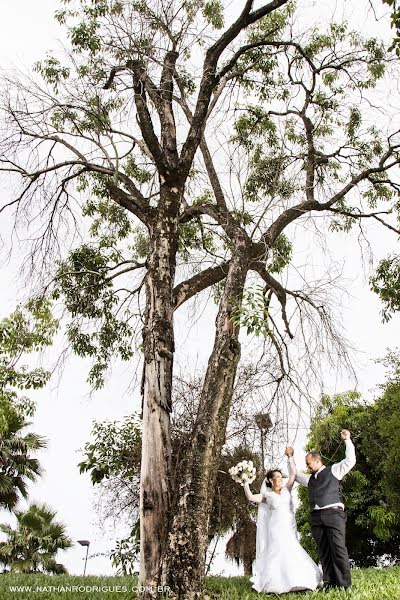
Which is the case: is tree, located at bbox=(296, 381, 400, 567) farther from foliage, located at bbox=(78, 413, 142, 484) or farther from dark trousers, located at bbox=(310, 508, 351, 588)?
dark trousers, located at bbox=(310, 508, 351, 588)

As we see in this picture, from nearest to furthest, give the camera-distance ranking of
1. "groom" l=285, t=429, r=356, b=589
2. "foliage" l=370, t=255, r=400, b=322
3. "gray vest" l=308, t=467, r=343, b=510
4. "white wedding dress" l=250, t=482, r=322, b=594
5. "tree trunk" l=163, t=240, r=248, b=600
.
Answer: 1. "tree trunk" l=163, t=240, r=248, b=600
2. "white wedding dress" l=250, t=482, r=322, b=594
3. "groom" l=285, t=429, r=356, b=589
4. "gray vest" l=308, t=467, r=343, b=510
5. "foliage" l=370, t=255, r=400, b=322

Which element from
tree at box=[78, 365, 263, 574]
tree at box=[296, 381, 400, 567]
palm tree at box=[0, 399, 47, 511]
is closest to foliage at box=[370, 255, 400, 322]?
tree at box=[78, 365, 263, 574]

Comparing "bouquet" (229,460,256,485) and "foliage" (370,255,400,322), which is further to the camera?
"foliage" (370,255,400,322)

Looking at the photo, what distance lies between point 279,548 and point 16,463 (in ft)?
41.8

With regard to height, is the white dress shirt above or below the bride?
above

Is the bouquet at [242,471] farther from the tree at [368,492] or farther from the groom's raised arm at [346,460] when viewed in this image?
the tree at [368,492]

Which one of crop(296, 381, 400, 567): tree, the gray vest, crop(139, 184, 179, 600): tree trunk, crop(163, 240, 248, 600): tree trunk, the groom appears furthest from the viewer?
crop(296, 381, 400, 567): tree

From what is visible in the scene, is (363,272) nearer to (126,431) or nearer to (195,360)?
(195,360)

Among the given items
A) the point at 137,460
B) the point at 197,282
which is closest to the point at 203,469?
the point at 197,282

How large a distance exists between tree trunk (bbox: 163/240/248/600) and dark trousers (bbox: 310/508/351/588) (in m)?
1.71

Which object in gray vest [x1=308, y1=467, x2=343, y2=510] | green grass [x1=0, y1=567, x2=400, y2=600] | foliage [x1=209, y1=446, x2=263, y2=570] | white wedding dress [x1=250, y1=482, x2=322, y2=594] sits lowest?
green grass [x1=0, y1=567, x2=400, y2=600]

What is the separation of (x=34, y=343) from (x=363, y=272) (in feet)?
17.5

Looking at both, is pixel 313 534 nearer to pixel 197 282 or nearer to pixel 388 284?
pixel 197 282

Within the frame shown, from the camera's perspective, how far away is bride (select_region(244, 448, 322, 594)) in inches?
241
